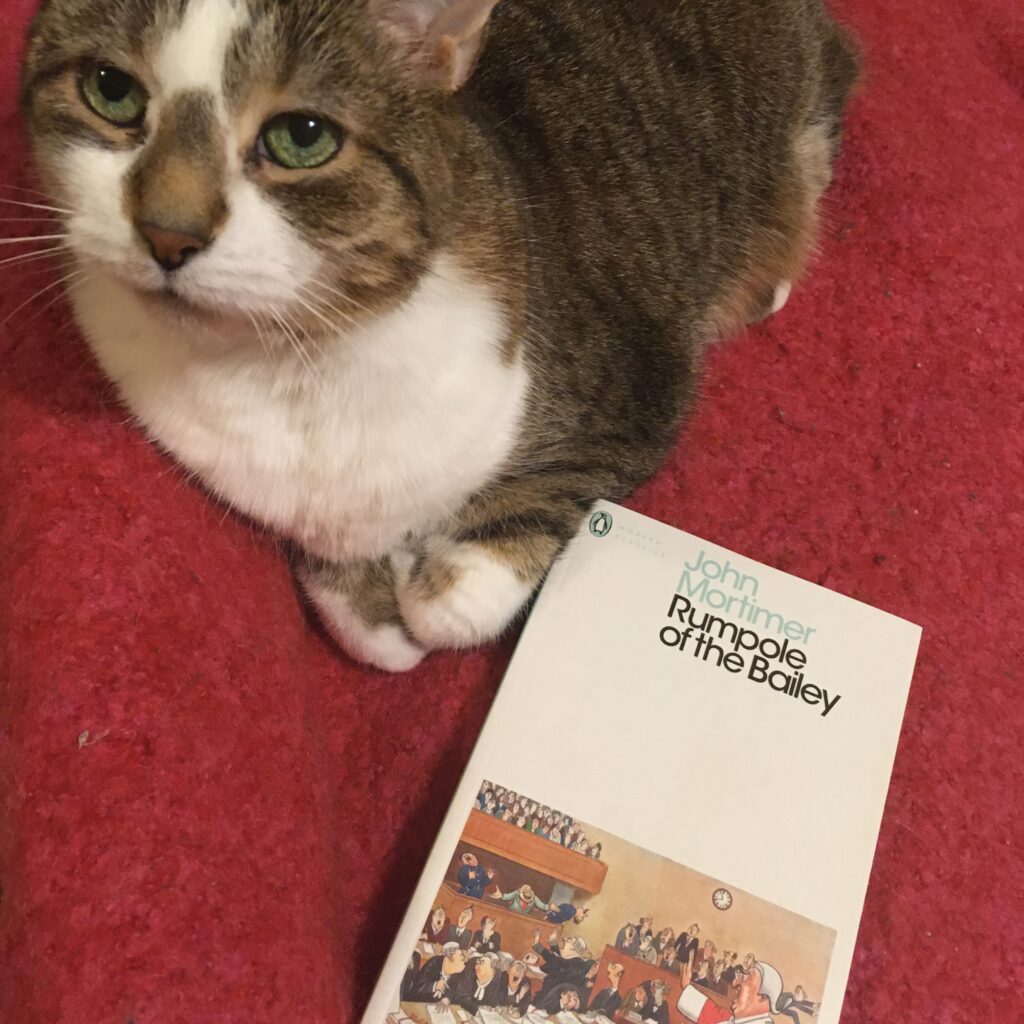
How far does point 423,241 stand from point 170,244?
0.18m

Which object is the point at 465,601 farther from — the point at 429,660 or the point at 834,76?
the point at 834,76

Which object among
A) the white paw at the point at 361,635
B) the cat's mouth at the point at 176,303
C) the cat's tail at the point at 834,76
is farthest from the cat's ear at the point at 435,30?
the cat's tail at the point at 834,76

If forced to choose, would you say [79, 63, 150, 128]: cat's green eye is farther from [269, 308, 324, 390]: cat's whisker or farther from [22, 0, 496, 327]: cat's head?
[269, 308, 324, 390]: cat's whisker

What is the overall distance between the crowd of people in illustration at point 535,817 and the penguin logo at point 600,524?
0.30 metres

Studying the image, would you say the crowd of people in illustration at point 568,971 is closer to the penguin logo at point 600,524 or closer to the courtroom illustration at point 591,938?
the courtroom illustration at point 591,938

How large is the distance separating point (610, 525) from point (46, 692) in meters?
0.59

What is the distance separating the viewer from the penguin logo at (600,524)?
1.08 metres

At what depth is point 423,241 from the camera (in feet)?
2.24

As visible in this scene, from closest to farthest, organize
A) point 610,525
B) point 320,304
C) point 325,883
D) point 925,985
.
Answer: point 320,304 < point 325,883 < point 925,985 < point 610,525

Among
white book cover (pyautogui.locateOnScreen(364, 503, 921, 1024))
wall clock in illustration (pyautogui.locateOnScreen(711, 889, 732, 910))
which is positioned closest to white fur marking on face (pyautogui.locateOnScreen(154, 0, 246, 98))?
white book cover (pyautogui.locateOnScreen(364, 503, 921, 1024))

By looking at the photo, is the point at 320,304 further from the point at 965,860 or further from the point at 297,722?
the point at 965,860

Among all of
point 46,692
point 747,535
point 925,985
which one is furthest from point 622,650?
point 46,692

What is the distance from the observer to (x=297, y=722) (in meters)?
0.90

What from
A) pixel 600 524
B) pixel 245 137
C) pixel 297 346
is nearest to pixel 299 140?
pixel 245 137
